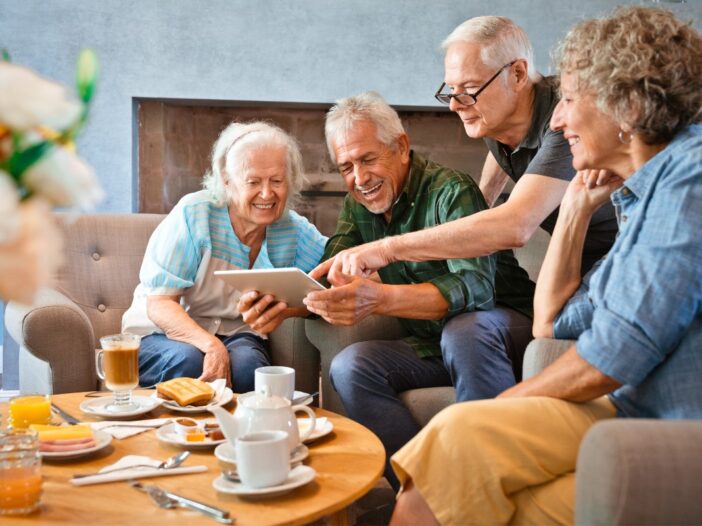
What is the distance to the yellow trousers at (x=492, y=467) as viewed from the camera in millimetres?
1221

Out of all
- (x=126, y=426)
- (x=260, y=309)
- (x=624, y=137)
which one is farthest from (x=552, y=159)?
(x=126, y=426)

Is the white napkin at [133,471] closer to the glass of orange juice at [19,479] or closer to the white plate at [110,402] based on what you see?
the glass of orange juice at [19,479]

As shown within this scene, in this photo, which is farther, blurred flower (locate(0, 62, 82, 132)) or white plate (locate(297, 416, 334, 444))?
white plate (locate(297, 416, 334, 444))

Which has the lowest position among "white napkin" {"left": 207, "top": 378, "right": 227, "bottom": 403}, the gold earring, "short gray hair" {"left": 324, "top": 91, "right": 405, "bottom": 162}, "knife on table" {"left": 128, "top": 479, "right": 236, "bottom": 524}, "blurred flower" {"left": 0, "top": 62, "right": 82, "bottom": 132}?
"white napkin" {"left": 207, "top": 378, "right": 227, "bottom": 403}

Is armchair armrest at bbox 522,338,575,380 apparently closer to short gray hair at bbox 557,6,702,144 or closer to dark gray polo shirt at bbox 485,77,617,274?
dark gray polo shirt at bbox 485,77,617,274

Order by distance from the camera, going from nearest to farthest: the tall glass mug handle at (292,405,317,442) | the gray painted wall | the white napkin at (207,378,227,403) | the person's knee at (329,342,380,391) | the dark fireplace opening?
1. the tall glass mug handle at (292,405,317,442)
2. the white napkin at (207,378,227,403)
3. the person's knee at (329,342,380,391)
4. the gray painted wall
5. the dark fireplace opening

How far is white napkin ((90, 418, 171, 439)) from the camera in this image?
62.0 inches

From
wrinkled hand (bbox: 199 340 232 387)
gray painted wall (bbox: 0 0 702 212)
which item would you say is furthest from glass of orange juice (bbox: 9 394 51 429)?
gray painted wall (bbox: 0 0 702 212)

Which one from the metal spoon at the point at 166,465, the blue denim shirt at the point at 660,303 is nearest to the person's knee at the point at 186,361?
the metal spoon at the point at 166,465

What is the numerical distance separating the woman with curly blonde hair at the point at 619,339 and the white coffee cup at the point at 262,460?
184 millimetres

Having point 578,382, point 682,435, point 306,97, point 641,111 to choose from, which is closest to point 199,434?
point 578,382

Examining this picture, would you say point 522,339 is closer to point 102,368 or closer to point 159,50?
point 102,368

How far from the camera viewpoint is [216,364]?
2.25 meters

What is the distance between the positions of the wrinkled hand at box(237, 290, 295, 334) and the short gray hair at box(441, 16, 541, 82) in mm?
895
